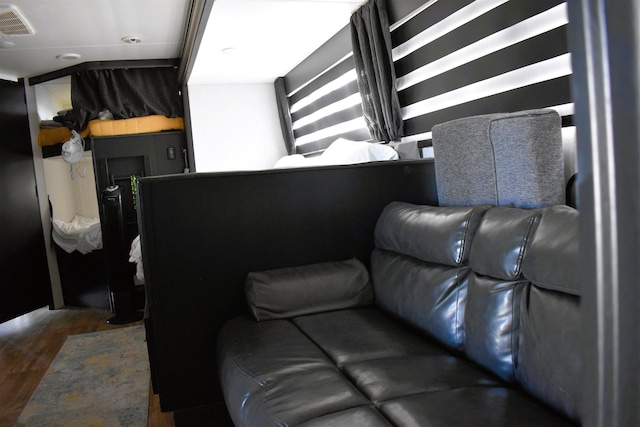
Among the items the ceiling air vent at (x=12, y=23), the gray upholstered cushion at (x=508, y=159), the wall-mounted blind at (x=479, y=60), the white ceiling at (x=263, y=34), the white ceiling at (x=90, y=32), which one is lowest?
the gray upholstered cushion at (x=508, y=159)

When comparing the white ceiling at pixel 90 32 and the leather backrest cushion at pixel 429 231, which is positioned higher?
the white ceiling at pixel 90 32

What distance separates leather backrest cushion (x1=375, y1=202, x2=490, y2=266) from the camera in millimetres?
1762

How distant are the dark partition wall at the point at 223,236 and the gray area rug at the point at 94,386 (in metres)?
0.47

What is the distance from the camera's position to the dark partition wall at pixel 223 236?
229cm

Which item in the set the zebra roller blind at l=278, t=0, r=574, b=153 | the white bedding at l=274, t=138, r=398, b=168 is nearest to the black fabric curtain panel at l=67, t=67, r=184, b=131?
the zebra roller blind at l=278, t=0, r=574, b=153

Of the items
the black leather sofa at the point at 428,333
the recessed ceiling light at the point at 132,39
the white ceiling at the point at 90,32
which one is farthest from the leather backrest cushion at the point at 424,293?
the recessed ceiling light at the point at 132,39

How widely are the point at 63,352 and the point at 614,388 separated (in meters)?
4.11

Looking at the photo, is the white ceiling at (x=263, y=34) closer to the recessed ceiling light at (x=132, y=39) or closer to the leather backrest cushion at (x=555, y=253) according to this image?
the recessed ceiling light at (x=132, y=39)

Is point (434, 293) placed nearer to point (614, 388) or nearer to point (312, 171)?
point (312, 171)

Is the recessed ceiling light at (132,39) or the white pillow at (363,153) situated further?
the recessed ceiling light at (132,39)

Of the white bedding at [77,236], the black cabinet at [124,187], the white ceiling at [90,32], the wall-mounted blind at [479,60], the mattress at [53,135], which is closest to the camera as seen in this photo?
the wall-mounted blind at [479,60]

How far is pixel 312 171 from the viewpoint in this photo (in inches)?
98.1

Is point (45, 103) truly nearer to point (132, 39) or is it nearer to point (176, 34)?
point (132, 39)

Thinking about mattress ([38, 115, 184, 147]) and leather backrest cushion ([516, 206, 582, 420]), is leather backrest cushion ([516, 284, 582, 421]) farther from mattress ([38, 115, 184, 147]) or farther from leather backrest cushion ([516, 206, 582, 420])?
mattress ([38, 115, 184, 147])
